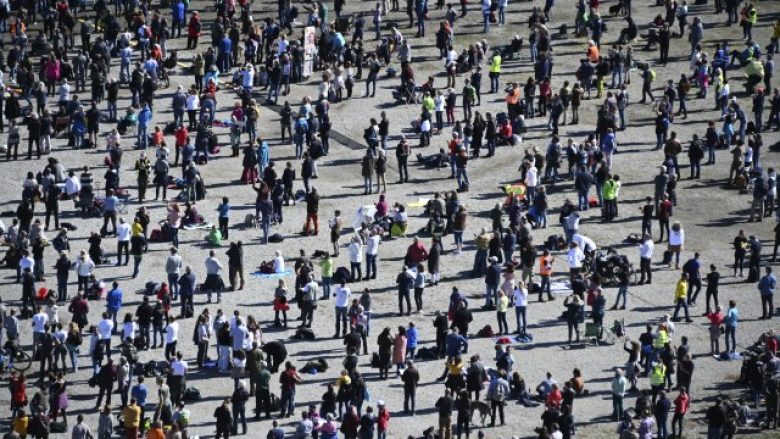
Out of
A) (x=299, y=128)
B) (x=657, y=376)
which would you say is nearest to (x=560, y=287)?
(x=657, y=376)

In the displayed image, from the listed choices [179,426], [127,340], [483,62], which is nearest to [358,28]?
[483,62]

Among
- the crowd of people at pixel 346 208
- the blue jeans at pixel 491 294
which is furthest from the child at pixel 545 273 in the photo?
the blue jeans at pixel 491 294

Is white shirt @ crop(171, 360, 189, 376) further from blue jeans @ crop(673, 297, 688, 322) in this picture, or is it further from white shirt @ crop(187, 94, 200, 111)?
white shirt @ crop(187, 94, 200, 111)

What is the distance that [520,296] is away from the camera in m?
50.7

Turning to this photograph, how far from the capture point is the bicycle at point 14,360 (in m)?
48.8

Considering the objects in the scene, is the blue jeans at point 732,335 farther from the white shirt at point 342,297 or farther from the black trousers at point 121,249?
the black trousers at point 121,249

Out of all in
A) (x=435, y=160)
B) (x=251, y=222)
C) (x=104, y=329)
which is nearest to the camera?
(x=104, y=329)

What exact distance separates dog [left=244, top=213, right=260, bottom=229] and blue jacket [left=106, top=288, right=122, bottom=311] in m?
8.12

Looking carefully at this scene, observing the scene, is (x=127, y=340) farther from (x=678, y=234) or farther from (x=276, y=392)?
(x=678, y=234)

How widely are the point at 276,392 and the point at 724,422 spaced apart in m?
11.1

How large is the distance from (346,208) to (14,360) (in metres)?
13.9

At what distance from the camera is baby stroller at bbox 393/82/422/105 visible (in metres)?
68.4

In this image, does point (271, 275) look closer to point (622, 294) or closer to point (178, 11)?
point (622, 294)

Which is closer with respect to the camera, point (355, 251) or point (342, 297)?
point (342, 297)
